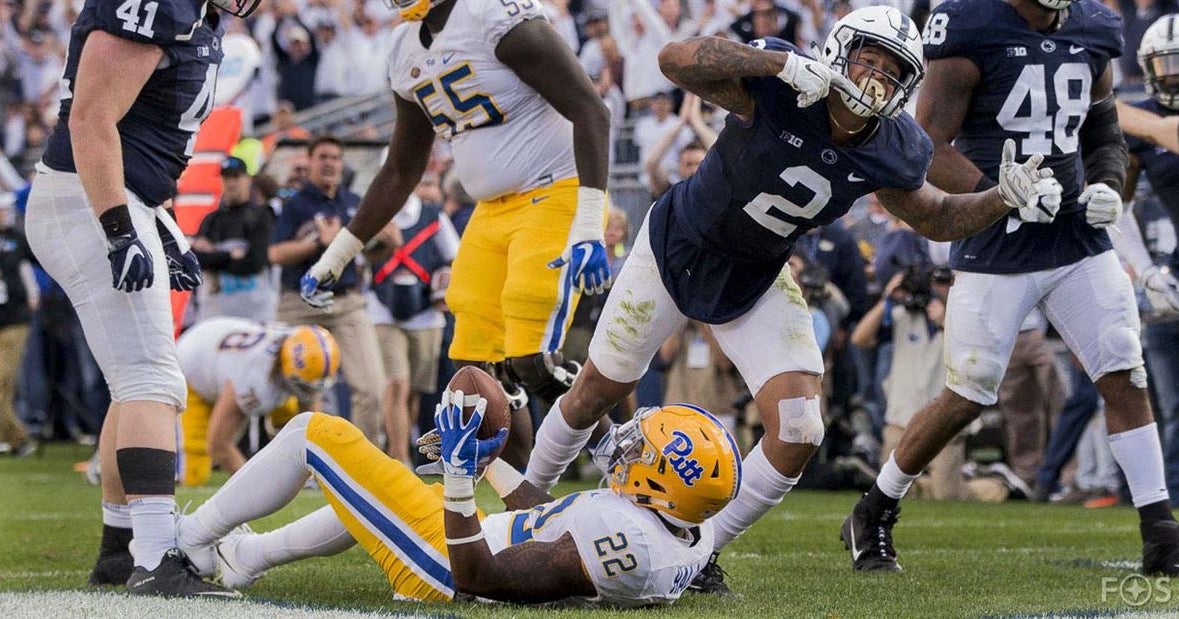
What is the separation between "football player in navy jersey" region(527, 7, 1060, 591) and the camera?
455 centimetres

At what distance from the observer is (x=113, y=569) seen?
198 inches

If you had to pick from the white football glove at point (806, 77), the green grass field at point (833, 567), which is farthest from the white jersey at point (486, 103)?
the white football glove at point (806, 77)

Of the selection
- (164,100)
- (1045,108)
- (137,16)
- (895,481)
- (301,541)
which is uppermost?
(137,16)

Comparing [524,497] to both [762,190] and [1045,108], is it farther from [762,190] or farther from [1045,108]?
[1045,108]

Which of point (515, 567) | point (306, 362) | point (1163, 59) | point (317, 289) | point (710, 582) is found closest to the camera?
point (515, 567)

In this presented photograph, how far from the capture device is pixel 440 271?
10.8m

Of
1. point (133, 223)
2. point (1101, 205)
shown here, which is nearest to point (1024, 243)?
point (1101, 205)

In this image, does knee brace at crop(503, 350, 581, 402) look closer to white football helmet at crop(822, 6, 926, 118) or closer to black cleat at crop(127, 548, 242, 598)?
black cleat at crop(127, 548, 242, 598)

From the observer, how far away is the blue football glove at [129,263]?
461cm

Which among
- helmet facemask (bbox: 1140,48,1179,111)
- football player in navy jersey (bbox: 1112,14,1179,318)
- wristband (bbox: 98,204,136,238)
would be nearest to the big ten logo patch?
wristband (bbox: 98,204,136,238)

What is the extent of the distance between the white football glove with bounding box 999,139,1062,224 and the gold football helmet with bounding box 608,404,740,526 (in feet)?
3.77

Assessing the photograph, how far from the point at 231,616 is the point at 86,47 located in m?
1.77

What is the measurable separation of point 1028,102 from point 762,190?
1428 millimetres

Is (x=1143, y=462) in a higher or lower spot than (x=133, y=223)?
lower
